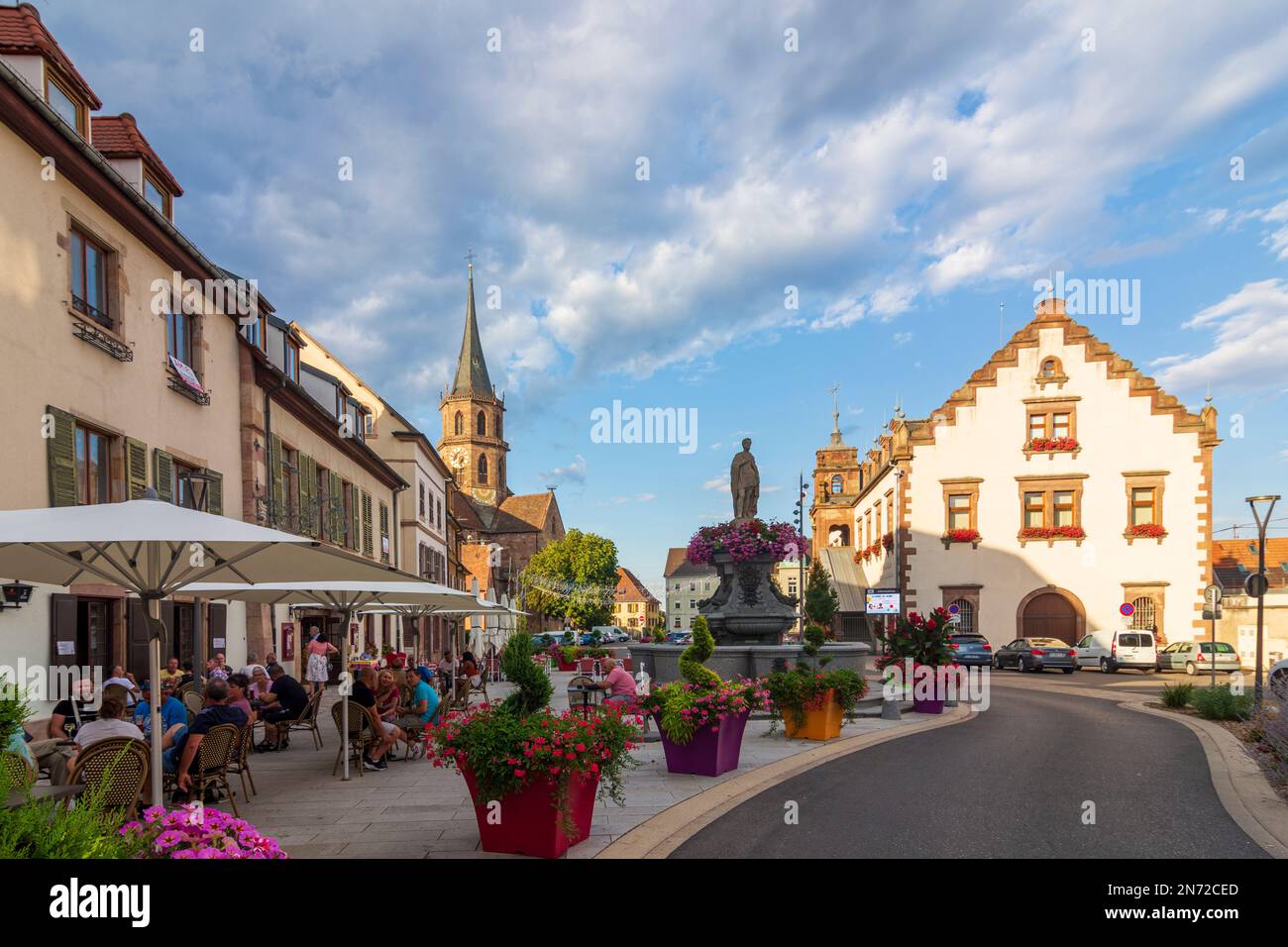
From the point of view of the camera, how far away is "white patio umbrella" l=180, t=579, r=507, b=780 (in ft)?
32.9

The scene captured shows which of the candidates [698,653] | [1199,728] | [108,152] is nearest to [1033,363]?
[1199,728]

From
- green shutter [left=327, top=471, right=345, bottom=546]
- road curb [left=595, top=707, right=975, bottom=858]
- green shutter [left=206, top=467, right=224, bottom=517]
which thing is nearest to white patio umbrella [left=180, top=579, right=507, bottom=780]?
road curb [left=595, top=707, right=975, bottom=858]

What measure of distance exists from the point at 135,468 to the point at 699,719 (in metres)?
10.3

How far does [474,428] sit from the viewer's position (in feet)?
339

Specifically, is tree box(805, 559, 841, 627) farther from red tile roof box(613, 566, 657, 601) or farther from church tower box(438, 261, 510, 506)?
red tile roof box(613, 566, 657, 601)

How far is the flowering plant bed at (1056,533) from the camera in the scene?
3744 cm

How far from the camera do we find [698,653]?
40.0 feet

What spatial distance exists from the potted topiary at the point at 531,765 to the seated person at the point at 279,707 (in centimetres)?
725

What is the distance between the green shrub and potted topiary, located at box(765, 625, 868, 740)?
7.39m

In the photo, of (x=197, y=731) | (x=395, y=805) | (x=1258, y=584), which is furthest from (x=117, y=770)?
(x=1258, y=584)

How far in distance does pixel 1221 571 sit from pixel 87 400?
65706 millimetres

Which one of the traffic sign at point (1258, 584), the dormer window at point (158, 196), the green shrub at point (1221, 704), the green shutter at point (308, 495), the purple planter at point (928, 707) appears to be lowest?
the purple planter at point (928, 707)

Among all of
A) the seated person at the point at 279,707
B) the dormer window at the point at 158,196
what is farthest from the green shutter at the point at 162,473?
the dormer window at the point at 158,196

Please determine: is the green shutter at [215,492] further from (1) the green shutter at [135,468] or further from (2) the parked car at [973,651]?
(2) the parked car at [973,651]
